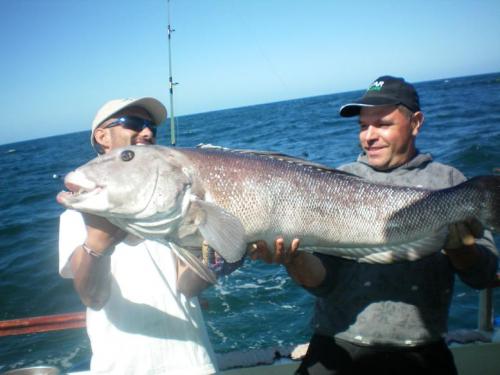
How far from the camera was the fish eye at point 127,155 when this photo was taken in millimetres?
2273

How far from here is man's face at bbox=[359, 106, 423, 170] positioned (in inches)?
107

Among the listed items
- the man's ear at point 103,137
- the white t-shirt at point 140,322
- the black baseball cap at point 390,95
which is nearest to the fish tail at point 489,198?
the black baseball cap at point 390,95

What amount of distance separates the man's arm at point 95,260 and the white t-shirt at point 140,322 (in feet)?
0.56

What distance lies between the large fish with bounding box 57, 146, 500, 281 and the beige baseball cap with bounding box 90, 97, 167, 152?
21.7 inches

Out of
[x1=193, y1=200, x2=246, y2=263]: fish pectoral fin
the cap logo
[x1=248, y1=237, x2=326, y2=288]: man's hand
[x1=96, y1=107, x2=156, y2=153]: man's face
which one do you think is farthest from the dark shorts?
[x1=96, y1=107, x2=156, y2=153]: man's face

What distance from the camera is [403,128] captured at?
2736 millimetres

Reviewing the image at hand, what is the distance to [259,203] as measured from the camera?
2.34 metres

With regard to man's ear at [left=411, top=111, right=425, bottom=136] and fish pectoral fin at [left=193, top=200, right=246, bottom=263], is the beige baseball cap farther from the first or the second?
man's ear at [left=411, top=111, right=425, bottom=136]

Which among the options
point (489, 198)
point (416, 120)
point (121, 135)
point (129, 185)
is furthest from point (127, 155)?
point (489, 198)

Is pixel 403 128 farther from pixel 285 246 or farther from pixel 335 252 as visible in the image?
pixel 285 246

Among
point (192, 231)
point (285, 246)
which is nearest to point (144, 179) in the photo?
point (192, 231)

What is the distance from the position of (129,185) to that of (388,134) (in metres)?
1.94

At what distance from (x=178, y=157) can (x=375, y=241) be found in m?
1.50

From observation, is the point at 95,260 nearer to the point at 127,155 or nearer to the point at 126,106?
the point at 127,155
